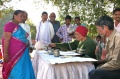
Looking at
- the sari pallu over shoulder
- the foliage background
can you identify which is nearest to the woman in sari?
the sari pallu over shoulder

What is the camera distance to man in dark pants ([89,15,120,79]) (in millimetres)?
3107

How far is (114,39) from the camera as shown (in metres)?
3.19

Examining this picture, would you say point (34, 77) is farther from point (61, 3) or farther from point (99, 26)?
point (61, 3)

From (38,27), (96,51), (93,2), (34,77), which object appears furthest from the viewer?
(93,2)

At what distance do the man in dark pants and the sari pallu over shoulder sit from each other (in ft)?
5.76

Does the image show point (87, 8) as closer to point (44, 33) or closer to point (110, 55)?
point (44, 33)

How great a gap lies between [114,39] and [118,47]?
0.15 m

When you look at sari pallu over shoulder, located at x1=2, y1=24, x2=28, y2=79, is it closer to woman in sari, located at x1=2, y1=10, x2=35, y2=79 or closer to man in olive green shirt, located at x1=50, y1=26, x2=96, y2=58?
woman in sari, located at x1=2, y1=10, x2=35, y2=79

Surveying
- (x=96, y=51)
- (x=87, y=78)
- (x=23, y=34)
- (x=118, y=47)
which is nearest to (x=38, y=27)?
(x=23, y=34)

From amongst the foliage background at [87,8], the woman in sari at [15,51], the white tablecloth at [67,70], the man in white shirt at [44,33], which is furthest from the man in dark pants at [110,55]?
the foliage background at [87,8]

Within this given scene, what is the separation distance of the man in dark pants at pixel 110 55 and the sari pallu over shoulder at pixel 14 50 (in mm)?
1756

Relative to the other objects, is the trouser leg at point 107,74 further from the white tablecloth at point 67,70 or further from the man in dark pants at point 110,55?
the white tablecloth at point 67,70

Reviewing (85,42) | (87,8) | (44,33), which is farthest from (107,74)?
(87,8)

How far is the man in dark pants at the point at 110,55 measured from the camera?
311 cm
